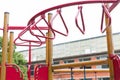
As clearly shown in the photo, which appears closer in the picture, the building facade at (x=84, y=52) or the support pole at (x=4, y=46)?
the support pole at (x=4, y=46)

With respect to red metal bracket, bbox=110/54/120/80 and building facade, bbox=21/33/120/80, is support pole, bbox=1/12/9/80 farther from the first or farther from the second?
building facade, bbox=21/33/120/80

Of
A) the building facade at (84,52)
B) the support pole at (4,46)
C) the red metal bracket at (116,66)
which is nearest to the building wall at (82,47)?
the building facade at (84,52)

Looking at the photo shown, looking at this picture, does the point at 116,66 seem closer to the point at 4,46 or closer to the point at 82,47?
the point at 4,46

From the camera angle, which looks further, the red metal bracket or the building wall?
the building wall

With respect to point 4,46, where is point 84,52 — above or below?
above

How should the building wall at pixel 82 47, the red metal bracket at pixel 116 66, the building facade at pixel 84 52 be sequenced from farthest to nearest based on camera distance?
1. the building wall at pixel 82 47
2. the building facade at pixel 84 52
3. the red metal bracket at pixel 116 66

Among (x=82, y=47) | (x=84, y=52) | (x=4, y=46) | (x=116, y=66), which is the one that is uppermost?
(x=82, y=47)

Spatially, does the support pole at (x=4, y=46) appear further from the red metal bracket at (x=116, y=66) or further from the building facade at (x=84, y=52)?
the building facade at (x=84, y=52)

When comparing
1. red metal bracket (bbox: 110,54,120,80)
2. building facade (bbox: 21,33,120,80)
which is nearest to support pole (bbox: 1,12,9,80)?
red metal bracket (bbox: 110,54,120,80)

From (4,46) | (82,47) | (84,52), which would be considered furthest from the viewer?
(82,47)

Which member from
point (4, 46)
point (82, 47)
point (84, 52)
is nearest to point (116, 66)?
point (4, 46)

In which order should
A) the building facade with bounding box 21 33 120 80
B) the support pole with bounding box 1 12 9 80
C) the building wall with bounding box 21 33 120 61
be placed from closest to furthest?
the support pole with bounding box 1 12 9 80 < the building facade with bounding box 21 33 120 80 < the building wall with bounding box 21 33 120 61

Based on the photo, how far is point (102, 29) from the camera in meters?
2.81

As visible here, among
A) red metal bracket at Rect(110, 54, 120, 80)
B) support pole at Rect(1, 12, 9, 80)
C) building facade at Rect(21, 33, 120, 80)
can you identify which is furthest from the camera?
building facade at Rect(21, 33, 120, 80)
